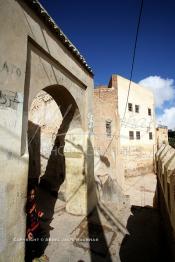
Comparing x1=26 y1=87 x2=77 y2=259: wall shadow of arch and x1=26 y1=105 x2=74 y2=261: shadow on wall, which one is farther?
x1=26 y1=105 x2=74 y2=261: shadow on wall

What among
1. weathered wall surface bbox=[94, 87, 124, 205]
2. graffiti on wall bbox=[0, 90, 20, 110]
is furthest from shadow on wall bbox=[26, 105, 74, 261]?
weathered wall surface bbox=[94, 87, 124, 205]

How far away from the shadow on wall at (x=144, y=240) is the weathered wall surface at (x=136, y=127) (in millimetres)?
10679

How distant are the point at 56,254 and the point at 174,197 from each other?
3824 mm

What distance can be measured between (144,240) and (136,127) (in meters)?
14.9

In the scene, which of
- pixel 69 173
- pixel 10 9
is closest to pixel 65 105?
pixel 69 173

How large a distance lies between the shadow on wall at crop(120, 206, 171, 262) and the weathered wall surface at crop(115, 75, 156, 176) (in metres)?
10.7

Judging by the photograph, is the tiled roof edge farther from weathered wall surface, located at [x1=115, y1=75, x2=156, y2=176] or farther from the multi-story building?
weathered wall surface, located at [x1=115, y1=75, x2=156, y2=176]

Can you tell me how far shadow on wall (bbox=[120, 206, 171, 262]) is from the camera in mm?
4695

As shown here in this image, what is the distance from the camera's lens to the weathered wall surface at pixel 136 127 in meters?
17.7

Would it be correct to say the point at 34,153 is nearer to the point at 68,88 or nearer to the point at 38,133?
the point at 38,133

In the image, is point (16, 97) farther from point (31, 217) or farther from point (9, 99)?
point (31, 217)

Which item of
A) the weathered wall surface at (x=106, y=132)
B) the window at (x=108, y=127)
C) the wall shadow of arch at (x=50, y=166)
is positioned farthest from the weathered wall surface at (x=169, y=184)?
the window at (x=108, y=127)

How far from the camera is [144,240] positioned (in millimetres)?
5434

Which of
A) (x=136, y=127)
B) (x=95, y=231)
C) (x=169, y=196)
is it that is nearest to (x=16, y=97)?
(x=169, y=196)
